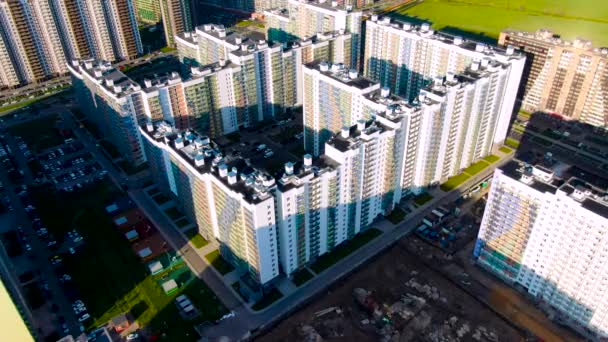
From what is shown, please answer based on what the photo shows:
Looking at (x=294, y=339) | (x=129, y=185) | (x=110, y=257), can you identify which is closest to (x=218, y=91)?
(x=129, y=185)

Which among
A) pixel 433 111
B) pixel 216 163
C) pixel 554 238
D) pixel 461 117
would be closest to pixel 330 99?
pixel 433 111

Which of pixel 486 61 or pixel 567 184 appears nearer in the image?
pixel 567 184

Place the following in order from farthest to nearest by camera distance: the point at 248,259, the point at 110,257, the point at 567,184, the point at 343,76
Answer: the point at 343,76
the point at 110,257
the point at 248,259
the point at 567,184

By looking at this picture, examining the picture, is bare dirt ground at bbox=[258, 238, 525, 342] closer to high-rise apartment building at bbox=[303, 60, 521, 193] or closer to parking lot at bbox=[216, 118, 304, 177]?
high-rise apartment building at bbox=[303, 60, 521, 193]

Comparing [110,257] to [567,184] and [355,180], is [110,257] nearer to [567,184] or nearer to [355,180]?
[355,180]

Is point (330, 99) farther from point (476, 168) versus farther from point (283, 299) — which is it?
point (283, 299)

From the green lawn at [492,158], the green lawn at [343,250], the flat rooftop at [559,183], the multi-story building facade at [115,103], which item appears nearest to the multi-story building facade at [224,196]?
the green lawn at [343,250]

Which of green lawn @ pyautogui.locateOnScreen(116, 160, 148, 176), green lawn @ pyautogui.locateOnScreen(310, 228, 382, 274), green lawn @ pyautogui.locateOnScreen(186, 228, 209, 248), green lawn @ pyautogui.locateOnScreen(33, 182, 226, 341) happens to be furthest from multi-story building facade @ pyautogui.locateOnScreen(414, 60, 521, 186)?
green lawn @ pyautogui.locateOnScreen(116, 160, 148, 176)
